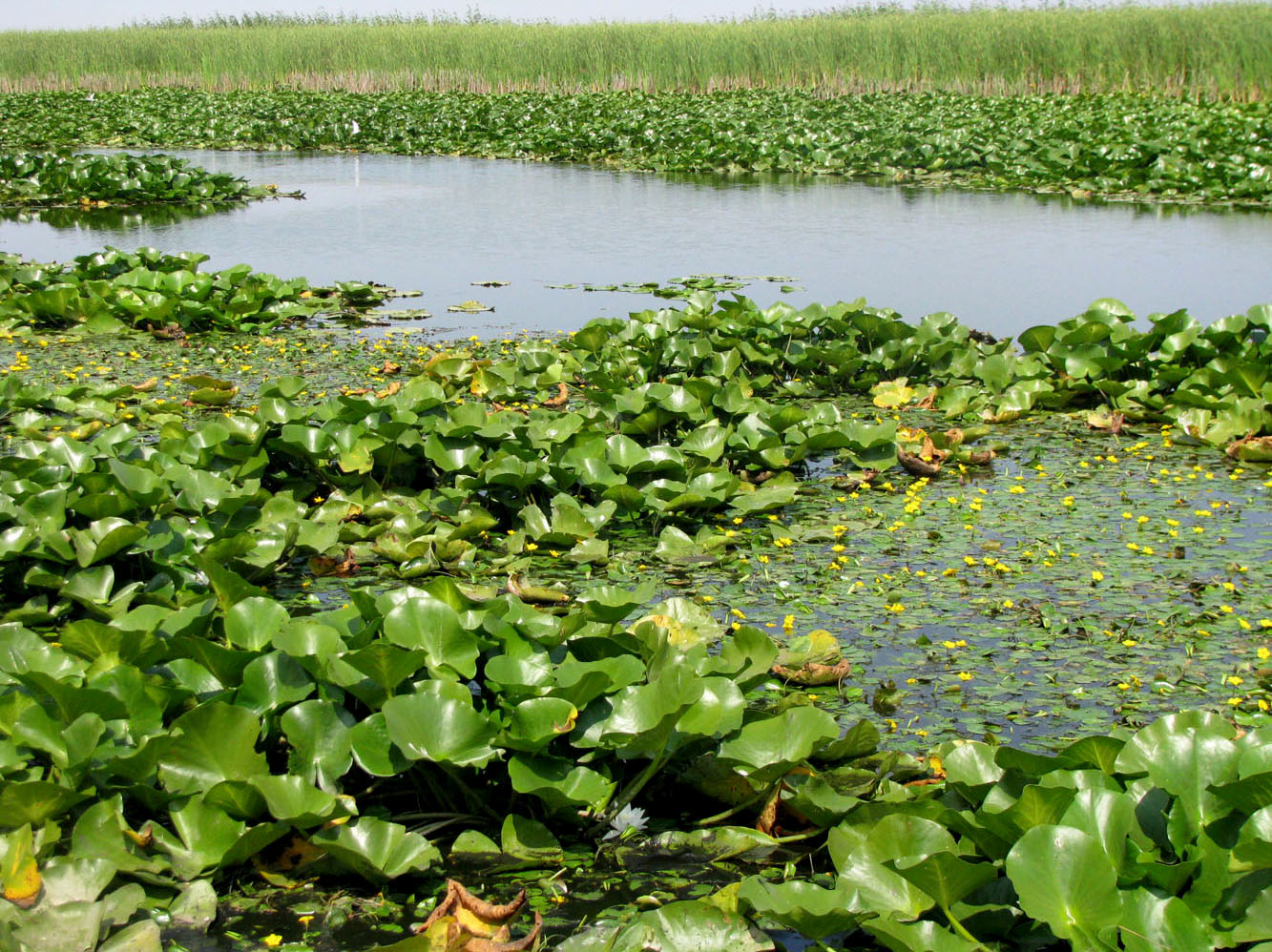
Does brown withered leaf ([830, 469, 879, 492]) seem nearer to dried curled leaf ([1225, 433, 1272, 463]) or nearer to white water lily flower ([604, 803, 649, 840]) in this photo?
dried curled leaf ([1225, 433, 1272, 463])

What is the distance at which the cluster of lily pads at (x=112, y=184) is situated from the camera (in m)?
12.3

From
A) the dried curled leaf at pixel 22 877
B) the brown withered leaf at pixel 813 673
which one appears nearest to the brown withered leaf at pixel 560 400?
the brown withered leaf at pixel 813 673

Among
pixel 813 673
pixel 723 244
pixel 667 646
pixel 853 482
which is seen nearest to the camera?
pixel 667 646

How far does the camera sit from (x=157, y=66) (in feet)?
97.1

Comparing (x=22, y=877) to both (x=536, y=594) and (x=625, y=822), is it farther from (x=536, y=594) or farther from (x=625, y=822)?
(x=536, y=594)

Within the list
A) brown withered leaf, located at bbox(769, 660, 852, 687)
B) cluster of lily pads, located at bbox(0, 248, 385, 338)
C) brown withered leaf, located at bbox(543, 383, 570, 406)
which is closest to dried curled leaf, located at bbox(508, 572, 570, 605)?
brown withered leaf, located at bbox(769, 660, 852, 687)

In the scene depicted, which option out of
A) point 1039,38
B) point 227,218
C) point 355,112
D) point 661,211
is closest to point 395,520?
point 661,211

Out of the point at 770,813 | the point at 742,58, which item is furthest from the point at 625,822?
the point at 742,58

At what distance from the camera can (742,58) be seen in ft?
71.2

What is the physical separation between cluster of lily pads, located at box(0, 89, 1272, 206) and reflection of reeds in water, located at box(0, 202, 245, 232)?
570cm

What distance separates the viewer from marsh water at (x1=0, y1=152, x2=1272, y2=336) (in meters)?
7.44

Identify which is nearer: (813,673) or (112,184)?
(813,673)

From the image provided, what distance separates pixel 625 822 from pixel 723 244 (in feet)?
25.5

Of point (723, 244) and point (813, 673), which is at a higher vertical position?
point (723, 244)
